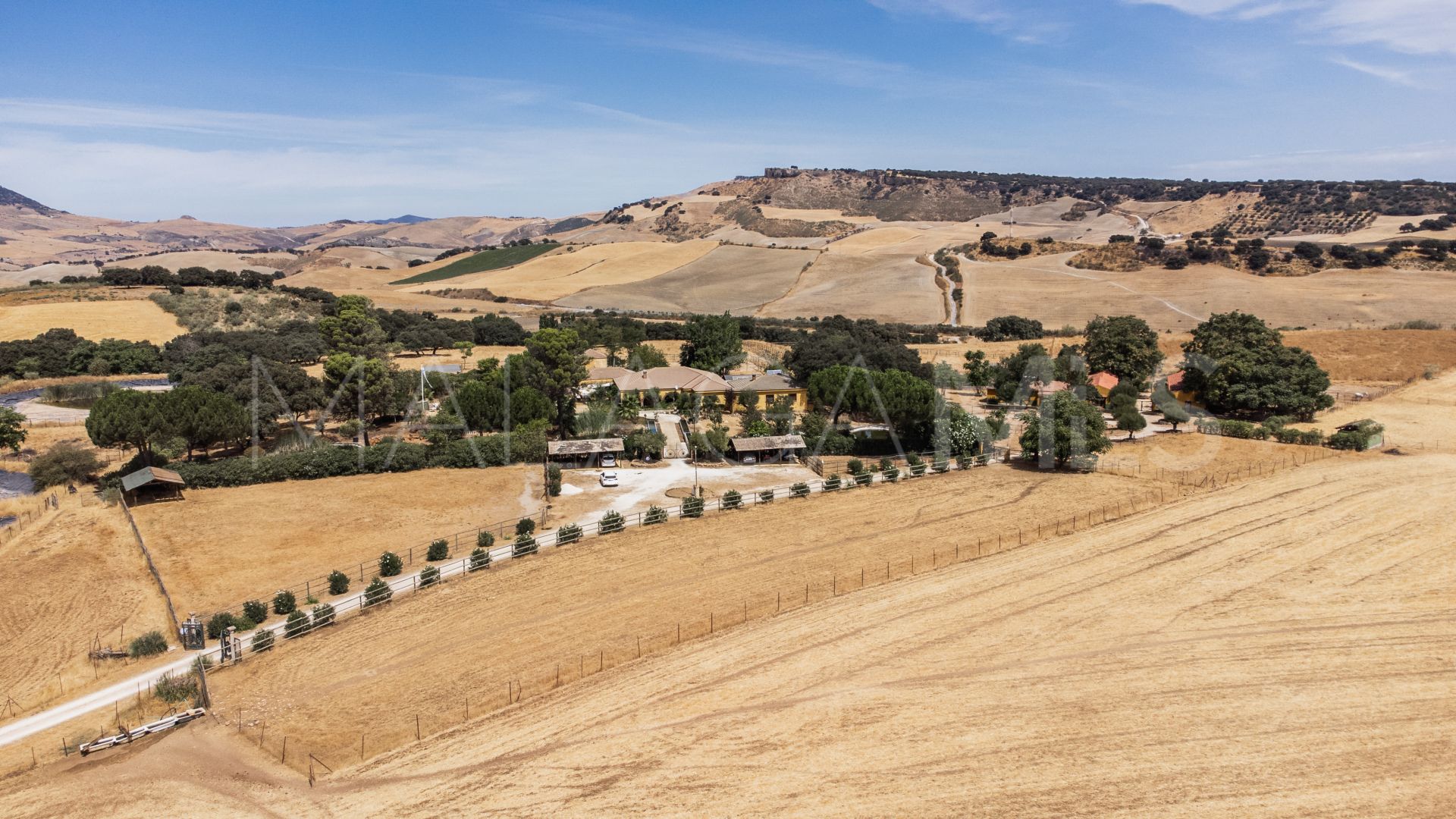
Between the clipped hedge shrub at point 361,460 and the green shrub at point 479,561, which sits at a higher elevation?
the clipped hedge shrub at point 361,460

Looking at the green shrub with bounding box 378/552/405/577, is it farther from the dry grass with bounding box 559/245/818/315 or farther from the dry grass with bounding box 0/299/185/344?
the dry grass with bounding box 559/245/818/315

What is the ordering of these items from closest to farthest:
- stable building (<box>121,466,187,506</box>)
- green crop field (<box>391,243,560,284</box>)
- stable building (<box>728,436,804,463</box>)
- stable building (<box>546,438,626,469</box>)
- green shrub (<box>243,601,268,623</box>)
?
green shrub (<box>243,601,268,623</box>) < stable building (<box>121,466,187,506</box>) < stable building (<box>546,438,626,469</box>) < stable building (<box>728,436,804,463</box>) < green crop field (<box>391,243,560,284</box>)

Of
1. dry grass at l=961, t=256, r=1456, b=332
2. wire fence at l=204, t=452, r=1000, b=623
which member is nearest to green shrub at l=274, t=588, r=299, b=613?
wire fence at l=204, t=452, r=1000, b=623

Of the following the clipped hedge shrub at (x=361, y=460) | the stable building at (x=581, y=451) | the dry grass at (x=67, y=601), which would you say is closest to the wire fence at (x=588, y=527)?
the dry grass at (x=67, y=601)

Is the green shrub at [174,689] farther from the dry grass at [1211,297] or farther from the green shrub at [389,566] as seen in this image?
the dry grass at [1211,297]

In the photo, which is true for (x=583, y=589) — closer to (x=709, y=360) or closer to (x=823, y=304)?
(x=709, y=360)

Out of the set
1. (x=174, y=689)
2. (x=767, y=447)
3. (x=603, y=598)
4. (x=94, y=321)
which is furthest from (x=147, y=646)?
(x=94, y=321)
